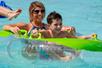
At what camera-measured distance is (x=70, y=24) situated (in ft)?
27.5

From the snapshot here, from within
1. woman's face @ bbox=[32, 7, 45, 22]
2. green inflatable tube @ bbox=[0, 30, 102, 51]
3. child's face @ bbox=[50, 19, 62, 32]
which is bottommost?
green inflatable tube @ bbox=[0, 30, 102, 51]

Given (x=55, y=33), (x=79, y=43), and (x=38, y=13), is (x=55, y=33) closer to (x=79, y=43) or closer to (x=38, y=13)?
(x=38, y=13)

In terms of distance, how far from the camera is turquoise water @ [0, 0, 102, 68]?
5.18 metres

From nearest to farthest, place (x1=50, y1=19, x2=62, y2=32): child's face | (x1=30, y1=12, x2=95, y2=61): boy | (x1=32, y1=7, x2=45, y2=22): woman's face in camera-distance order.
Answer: (x1=30, y1=12, x2=95, y2=61): boy → (x1=50, y1=19, x2=62, y2=32): child's face → (x1=32, y1=7, x2=45, y2=22): woman's face

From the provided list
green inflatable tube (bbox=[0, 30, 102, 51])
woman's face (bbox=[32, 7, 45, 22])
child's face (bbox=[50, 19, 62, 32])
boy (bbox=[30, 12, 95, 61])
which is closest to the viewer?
green inflatable tube (bbox=[0, 30, 102, 51])

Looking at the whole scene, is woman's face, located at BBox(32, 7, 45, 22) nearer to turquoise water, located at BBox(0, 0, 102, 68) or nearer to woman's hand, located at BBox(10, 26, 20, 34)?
woman's hand, located at BBox(10, 26, 20, 34)

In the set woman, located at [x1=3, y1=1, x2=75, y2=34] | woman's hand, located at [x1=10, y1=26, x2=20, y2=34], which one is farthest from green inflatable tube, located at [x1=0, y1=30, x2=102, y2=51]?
woman, located at [x1=3, y1=1, x2=75, y2=34]

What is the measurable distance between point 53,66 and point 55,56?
0.63 ft

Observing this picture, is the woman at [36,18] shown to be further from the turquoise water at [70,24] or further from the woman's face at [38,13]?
the turquoise water at [70,24]

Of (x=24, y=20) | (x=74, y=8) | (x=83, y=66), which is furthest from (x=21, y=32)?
(x=74, y=8)

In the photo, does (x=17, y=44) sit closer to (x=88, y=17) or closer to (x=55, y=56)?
(x=55, y=56)

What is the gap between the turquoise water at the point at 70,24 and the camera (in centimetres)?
518

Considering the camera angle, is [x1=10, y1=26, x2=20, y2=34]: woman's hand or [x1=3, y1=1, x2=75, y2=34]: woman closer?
[x1=10, y1=26, x2=20, y2=34]: woman's hand

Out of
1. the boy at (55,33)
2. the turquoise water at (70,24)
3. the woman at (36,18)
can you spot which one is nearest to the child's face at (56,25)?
the boy at (55,33)
